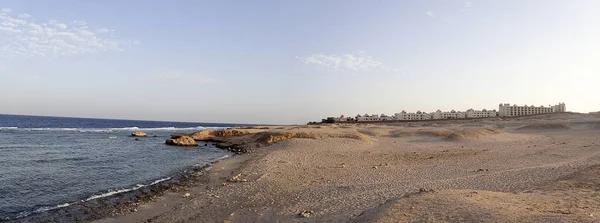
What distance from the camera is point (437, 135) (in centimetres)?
4288

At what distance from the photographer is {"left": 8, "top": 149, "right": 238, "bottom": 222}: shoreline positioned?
42.8 ft

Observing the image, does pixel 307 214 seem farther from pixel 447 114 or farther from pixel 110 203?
pixel 447 114

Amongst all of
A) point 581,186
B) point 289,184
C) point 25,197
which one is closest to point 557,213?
point 581,186

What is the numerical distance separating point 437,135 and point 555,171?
1065 inches

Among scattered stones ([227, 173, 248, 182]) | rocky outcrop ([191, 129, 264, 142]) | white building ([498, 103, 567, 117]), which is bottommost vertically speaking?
scattered stones ([227, 173, 248, 182])

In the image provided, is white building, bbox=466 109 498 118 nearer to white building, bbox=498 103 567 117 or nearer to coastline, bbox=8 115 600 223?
white building, bbox=498 103 567 117

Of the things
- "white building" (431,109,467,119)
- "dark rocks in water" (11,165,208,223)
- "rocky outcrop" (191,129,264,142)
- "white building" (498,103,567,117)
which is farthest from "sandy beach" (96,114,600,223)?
"white building" (498,103,567,117)

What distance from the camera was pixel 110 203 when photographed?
14.8 metres

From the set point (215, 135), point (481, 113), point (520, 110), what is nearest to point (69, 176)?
point (215, 135)

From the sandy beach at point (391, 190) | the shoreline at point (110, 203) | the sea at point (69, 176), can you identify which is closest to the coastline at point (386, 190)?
the sandy beach at point (391, 190)

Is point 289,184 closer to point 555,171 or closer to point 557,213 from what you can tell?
point 557,213

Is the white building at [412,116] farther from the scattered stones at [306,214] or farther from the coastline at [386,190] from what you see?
the scattered stones at [306,214]

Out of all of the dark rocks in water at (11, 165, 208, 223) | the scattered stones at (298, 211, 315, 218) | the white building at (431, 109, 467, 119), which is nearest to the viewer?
the scattered stones at (298, 211, 315, 218)

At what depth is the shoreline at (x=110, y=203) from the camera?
13055mm
